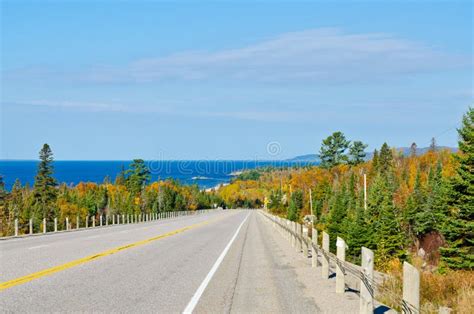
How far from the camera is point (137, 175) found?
18338 centimetres

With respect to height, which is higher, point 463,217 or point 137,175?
point 137,175

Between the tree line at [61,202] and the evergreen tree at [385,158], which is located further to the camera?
the evergreen tree at [385,158]

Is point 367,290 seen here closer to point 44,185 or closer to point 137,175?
point 44,185

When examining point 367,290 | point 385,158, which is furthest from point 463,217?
point 385,158

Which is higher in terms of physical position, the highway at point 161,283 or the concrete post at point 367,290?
the concrete post at point 367,290

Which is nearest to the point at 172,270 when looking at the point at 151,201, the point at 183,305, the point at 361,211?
the point at 183,305

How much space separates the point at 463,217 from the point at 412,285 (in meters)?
39.2

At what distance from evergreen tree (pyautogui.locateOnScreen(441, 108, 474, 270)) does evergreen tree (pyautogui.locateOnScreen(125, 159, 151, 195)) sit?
142 meters

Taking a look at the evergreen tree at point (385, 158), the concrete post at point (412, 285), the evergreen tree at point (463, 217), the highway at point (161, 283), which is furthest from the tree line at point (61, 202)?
the concrete post at point (412, 285)

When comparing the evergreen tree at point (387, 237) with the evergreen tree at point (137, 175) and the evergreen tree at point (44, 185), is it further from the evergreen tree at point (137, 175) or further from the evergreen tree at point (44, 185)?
the evergreen tree at point (137, 175)

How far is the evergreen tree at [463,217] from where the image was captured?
140 ft

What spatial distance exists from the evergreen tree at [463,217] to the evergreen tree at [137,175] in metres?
142

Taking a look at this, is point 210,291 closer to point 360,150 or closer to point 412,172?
point 412,172

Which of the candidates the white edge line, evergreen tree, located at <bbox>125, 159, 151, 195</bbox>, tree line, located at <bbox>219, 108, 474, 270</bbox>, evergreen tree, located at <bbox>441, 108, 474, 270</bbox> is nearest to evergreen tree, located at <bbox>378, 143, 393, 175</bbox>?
tree line, located at <bbox>219, 108, 474, 270</bbox>
